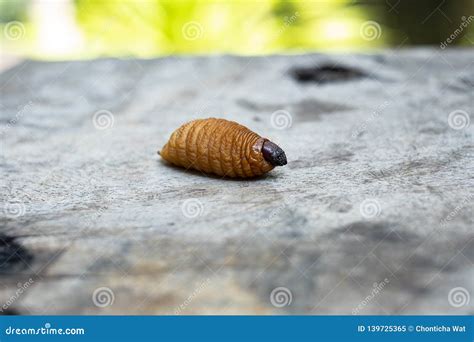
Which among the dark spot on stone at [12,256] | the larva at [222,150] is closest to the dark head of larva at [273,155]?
the larva at [222,150]

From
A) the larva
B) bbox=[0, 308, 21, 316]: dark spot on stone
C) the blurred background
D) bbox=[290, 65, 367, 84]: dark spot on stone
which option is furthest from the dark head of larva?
the blurred background

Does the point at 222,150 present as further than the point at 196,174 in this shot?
No

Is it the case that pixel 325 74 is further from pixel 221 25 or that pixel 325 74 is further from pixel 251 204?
pixel 221 25

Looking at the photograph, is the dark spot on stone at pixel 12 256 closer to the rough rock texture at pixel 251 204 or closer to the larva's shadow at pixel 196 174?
Result: the rough rock texture at pixel 251 204

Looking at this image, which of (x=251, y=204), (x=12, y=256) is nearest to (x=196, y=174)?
(x=251, y=204)

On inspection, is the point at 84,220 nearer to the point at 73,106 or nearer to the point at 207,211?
the point at 207,211

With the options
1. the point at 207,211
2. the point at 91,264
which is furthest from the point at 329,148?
the point at 91,264

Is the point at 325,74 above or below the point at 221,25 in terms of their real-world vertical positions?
above
